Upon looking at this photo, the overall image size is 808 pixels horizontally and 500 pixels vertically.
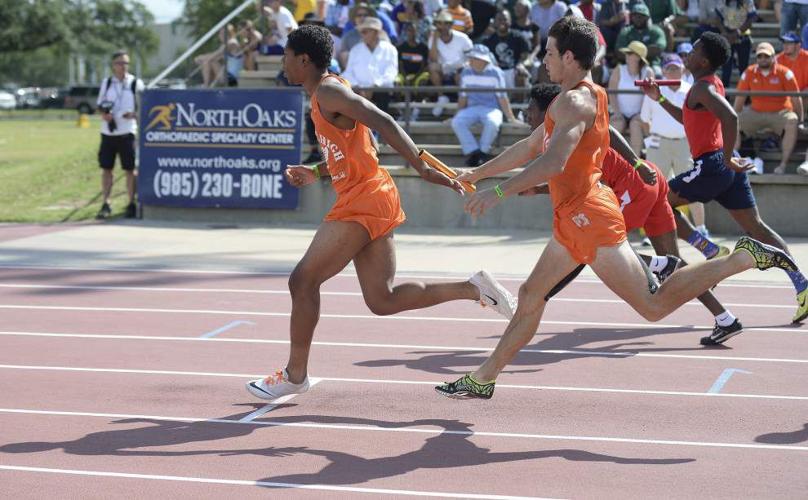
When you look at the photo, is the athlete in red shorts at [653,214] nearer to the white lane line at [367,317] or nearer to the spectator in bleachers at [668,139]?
the white lane line at [367,317]

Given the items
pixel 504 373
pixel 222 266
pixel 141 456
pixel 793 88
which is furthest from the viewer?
pixel 793 88

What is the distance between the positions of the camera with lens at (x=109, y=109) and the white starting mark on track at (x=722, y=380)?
11.3m

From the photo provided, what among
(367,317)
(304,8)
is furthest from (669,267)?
(304,8)

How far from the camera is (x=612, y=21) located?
17391 mm

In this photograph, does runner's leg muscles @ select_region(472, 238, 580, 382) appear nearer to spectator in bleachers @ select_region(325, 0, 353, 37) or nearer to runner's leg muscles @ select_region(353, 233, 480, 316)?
runner's leg muscles @ select_region(353, 233, 480, 316)

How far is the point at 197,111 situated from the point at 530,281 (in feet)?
37.2

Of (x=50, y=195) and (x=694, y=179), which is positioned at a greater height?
(x=694, y=179)

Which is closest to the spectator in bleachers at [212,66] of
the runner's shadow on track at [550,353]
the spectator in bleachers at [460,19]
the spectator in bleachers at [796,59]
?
the spectator in bleachers at [460,19]

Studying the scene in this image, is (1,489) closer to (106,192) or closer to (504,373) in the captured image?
(504,373)

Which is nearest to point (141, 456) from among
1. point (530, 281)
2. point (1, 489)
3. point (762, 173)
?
point (1, 489)

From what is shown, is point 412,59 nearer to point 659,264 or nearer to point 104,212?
point 104,212

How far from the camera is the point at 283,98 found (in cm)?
1661

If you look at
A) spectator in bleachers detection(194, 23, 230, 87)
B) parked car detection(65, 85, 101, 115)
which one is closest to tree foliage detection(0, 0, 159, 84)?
parked car detection(65, 85, 101, 115)

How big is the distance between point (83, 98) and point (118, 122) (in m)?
55.2
